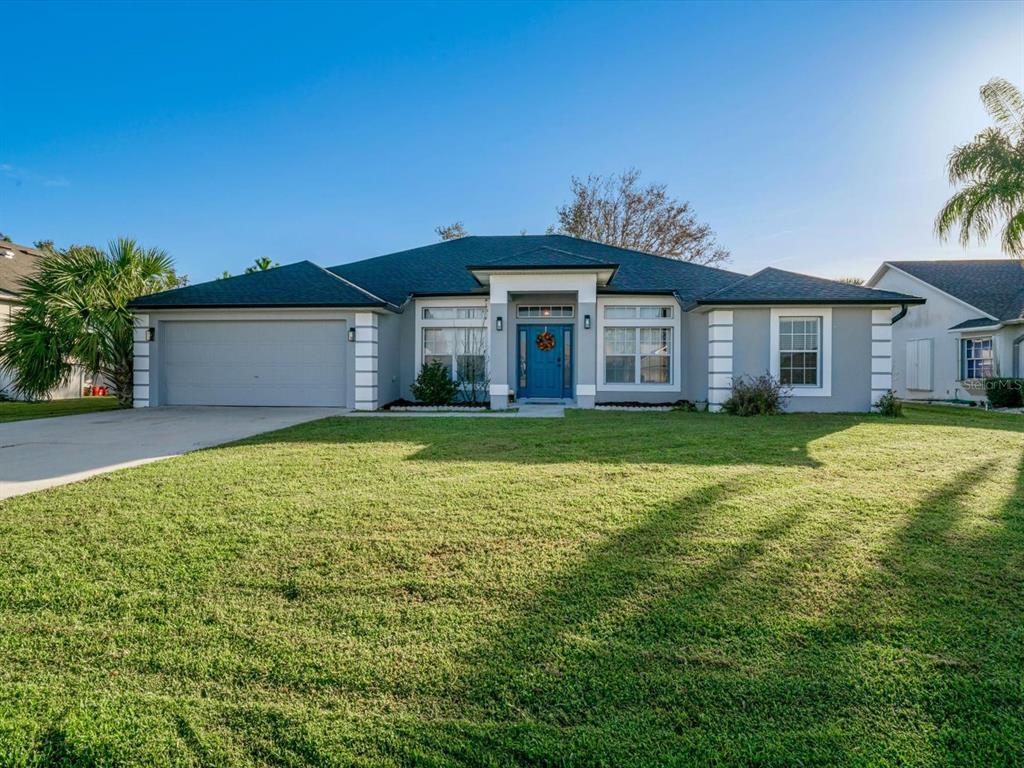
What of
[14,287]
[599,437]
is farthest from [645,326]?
[14,287]

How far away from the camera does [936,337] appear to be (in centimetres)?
1877

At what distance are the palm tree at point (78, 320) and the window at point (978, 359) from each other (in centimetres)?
2578

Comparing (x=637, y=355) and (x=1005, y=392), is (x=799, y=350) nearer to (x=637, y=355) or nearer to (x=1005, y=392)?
(x=637, y=355)

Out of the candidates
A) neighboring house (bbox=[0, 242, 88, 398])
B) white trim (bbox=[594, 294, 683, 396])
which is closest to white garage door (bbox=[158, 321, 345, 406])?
neighboring house (bbox=[0, 242, 88, 398])

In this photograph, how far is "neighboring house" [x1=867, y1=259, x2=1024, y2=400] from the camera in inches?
647

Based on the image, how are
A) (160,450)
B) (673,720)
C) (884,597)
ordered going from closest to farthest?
(673,720), (884,597), (160,450)

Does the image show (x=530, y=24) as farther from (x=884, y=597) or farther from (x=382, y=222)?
(x=884, y=597)

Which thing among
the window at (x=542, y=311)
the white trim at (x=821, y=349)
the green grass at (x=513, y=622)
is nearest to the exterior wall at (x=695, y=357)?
the white trim at (x=821, y=349)

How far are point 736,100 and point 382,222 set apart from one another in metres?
15.1

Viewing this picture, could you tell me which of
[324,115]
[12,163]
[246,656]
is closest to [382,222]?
[324,115]

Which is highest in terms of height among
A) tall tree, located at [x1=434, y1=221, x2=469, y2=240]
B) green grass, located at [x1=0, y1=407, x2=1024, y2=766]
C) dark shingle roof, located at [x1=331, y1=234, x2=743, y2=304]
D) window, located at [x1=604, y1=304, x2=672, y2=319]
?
tall tree, located at [x1=434, y1=221, x2=469, y2=240]

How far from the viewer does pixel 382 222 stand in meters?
23.4

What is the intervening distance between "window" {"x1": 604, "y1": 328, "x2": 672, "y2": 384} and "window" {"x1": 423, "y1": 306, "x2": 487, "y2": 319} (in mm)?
3626

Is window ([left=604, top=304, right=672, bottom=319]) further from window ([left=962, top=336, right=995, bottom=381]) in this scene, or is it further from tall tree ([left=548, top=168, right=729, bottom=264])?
tall tree ([left=548, top=168, right=729, bottom=264])
